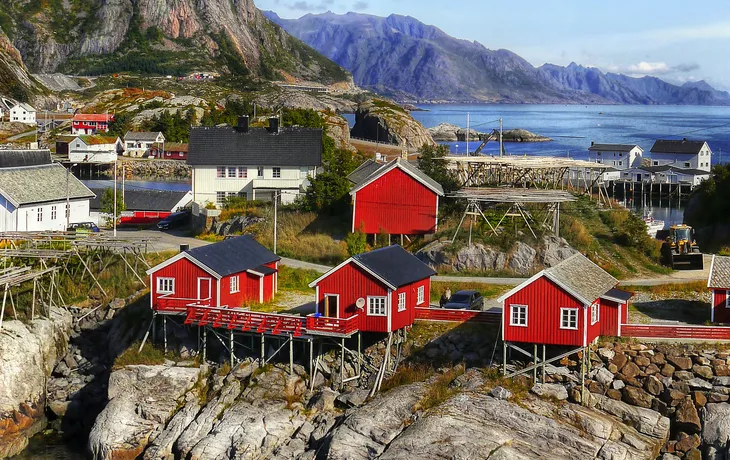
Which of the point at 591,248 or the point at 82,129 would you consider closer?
the point at 591,248

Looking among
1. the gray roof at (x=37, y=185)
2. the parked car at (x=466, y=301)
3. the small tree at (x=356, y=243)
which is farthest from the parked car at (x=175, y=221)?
the parked car at (x=466, y=301)

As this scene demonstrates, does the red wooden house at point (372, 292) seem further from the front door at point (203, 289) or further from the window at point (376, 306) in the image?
the front door at point (203, 289)

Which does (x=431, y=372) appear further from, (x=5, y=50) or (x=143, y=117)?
(x=5, y=50)

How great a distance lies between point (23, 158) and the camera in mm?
53906

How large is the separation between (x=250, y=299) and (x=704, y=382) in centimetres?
1641

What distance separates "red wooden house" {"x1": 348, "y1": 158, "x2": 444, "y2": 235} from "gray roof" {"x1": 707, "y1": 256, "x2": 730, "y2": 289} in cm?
1453

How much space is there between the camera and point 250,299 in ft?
129

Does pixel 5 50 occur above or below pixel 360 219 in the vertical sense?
above

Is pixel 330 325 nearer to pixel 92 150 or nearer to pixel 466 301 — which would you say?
pixel 466 301

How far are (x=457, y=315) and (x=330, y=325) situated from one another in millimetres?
4376

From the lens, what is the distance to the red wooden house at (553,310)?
105 feet

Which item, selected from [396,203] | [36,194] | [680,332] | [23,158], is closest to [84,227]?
[36,194]

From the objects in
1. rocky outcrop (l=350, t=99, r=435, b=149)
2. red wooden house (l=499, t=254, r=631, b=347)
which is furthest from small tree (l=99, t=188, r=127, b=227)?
rocky outcrop (l=350, t=99, r=435, b=149)

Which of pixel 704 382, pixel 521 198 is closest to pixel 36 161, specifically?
pixel 521 198
